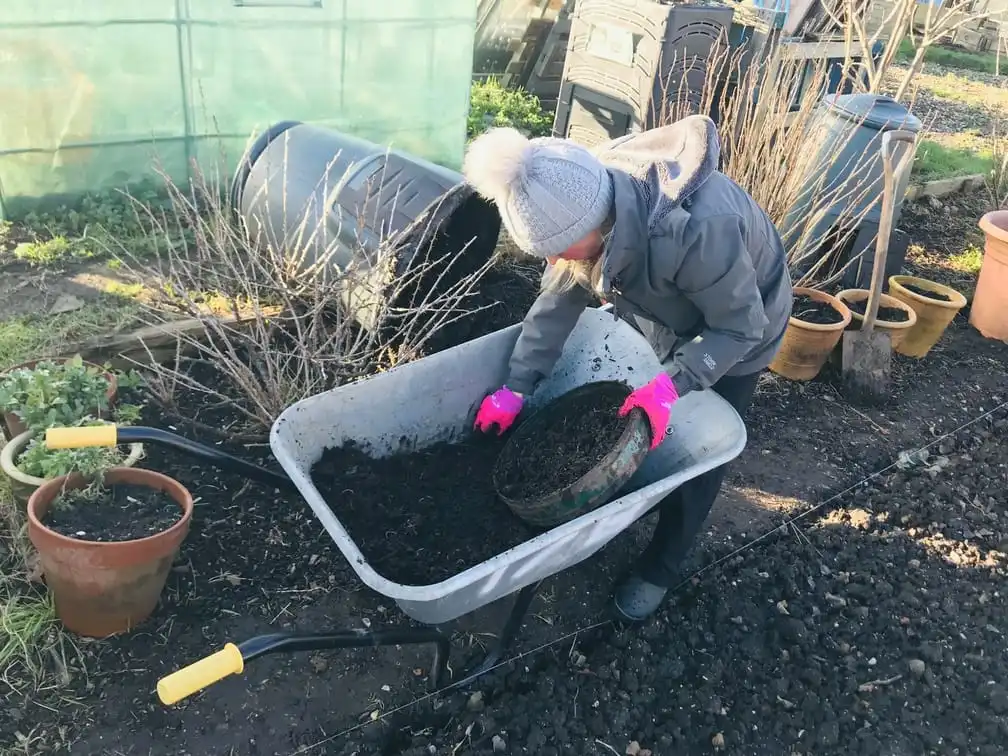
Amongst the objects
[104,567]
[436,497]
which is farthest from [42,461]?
[436,497]

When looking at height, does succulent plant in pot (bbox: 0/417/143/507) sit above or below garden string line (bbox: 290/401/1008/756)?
above

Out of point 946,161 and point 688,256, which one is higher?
point 688,256

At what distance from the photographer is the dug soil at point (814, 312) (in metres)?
3.85

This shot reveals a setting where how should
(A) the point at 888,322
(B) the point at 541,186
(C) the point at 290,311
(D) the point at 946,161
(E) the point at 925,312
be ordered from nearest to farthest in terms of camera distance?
(B) the point at 541,186 < (C) the point at 290,311 < (A) the point at 888,322 < (E) the point at 925,312 < (D) the point at 946,161

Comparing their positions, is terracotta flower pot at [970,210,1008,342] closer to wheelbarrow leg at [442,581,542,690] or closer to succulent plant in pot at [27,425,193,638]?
wheelbarrow leg at [442,581,542,690]

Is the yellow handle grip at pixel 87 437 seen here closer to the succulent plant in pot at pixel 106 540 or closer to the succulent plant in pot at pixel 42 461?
the succulent plant in pot at pixel 106 540

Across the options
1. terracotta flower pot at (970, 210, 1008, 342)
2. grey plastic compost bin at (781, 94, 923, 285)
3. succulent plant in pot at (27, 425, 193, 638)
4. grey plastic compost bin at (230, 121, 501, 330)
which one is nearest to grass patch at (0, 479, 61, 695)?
succulent plant in pot at (27, 425, 193, 638)

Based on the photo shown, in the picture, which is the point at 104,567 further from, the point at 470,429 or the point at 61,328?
the point at 61,328

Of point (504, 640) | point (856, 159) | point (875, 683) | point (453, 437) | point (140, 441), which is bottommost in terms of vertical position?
point (875, 683)

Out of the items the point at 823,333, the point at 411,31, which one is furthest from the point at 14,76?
the point at 823,333

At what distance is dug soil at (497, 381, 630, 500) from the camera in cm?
221

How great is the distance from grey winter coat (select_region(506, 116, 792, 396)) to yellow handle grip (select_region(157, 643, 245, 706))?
3.69 ft

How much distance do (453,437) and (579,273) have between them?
2.33ft

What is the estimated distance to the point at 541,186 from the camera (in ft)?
5.54
